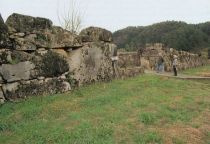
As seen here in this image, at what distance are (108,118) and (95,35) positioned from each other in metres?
5.35

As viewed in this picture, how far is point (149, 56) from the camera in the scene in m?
25.3

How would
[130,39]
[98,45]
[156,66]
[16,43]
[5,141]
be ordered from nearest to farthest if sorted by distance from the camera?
1. [5,141]
2. [16,43]
3. [98,45]
4. [156,66]
5. [130,39]

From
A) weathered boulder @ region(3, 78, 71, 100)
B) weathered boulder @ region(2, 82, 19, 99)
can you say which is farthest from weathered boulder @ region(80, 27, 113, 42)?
weathered boulder @ region(2, 82, 19, 99)

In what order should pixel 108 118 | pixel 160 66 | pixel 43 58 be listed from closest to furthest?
pixel 108 118 < pixel 43 58 < pixel 160 66

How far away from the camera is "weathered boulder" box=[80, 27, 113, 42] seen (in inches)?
510

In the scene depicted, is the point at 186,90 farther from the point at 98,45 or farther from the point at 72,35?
the point at 72,35

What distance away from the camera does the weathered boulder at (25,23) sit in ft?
34.6

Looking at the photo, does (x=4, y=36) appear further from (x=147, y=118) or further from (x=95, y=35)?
(x=147, y=118)

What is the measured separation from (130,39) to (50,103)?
47542mm

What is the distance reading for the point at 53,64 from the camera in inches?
448

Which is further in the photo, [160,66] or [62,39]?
[160,66]

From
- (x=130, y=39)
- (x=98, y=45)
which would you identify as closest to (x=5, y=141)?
(x=98, y=45)

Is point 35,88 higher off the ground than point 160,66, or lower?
higher

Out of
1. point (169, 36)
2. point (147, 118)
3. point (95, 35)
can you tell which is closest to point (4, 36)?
point (95, 35)
